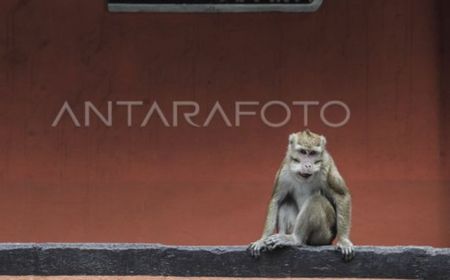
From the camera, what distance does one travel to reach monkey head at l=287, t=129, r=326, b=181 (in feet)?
19.9

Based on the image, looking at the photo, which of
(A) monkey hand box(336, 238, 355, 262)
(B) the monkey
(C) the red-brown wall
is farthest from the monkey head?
(C) the red-brown wall

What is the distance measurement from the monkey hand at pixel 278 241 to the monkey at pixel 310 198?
2 cm

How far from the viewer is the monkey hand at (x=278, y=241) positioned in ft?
18.9

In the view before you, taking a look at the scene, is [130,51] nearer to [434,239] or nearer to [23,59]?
[23,59]

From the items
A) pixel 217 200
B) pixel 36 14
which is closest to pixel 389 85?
pixel 217 200

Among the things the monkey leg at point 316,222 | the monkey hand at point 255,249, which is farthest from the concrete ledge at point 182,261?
the monkey leg at point 316,222

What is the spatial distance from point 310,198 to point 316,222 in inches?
6.7

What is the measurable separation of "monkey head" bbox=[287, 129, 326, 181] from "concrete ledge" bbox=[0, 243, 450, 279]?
575 mm

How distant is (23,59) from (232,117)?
5.89 feet

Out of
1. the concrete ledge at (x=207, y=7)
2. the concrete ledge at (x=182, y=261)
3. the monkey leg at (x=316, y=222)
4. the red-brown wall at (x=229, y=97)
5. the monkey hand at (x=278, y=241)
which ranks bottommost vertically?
the concrete ledge at (x=182, y=261)

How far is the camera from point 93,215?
27.7 ft

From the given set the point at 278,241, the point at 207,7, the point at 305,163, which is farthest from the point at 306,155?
the point at 207,7

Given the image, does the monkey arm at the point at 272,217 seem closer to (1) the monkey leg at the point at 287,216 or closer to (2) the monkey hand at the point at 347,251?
(1) the monkey leg at the point at 287,216

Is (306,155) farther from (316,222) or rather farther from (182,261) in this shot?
(182,261)
